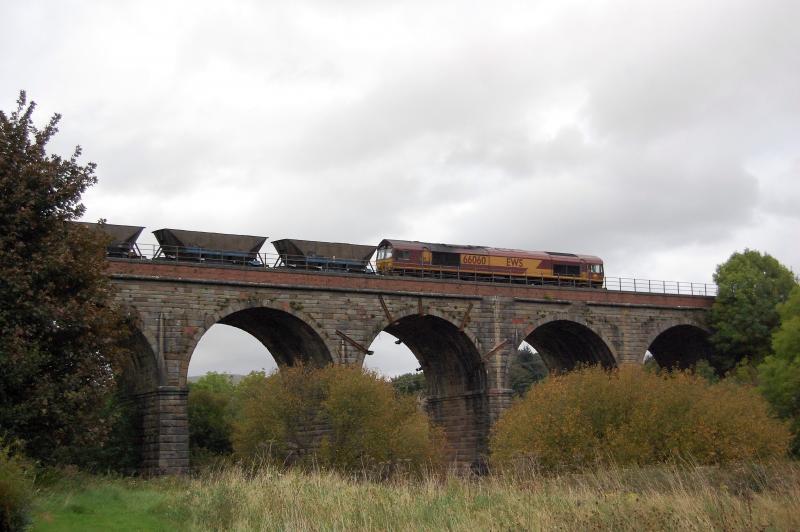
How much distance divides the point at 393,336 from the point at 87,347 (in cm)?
2538

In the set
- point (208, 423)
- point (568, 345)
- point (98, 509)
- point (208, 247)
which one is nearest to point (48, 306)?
point (98, 509)

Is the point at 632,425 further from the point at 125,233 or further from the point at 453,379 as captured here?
the point at 125,233

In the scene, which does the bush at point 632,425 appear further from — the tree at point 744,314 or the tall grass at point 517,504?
the tree at point 744,314

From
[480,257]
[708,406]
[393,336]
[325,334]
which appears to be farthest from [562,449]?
[480,257]

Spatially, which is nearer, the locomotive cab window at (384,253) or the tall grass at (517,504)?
the tall grass at (517,504)

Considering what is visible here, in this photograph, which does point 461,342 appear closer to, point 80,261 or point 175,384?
point 175,384

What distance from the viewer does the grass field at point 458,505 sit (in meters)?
13.0

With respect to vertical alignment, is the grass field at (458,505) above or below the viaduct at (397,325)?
below

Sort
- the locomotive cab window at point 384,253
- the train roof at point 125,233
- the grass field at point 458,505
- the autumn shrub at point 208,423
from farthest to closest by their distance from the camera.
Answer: the autumn shrub at point 208,423, the locomotive cab window at point 384,253, the train roof at point 125,233, the grass field at point 458,505

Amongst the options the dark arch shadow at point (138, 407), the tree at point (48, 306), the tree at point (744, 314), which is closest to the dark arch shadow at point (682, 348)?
the tree at point (744, 314)

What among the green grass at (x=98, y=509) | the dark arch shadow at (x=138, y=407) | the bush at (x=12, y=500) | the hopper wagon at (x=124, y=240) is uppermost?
the hopper wagon at (x=124, y=240)

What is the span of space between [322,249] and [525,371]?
5533 centimetres

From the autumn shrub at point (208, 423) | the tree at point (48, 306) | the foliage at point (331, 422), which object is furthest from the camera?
the autumn shrub at point (208, 423)

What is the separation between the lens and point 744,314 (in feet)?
163
